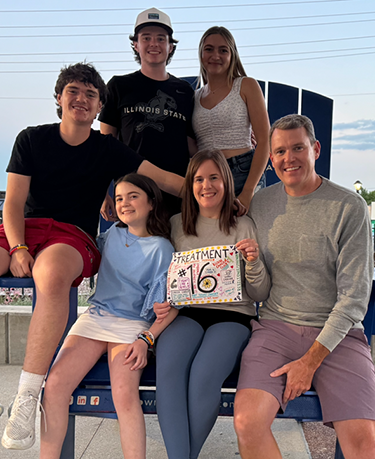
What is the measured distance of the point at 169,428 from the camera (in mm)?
1589

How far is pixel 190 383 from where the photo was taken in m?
1.67

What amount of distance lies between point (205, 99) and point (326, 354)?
1.61m

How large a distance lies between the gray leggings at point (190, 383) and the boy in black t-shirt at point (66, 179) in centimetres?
59

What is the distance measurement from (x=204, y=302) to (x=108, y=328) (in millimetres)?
438

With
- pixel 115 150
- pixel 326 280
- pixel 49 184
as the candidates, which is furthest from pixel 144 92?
pixel 326 280

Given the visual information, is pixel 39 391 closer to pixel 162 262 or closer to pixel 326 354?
pixel 162 262

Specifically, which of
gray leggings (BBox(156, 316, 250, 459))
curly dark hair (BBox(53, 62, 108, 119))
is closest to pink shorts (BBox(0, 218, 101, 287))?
gray leggings (BBox(156, 316, 250, 459))

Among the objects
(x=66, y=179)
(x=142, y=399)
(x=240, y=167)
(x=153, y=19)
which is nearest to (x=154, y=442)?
(x=142, y=399)

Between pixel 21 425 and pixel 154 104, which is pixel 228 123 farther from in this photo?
pixel 21 425

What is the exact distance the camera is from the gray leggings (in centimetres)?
160

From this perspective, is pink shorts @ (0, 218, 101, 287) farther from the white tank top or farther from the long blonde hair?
the long blonde hair

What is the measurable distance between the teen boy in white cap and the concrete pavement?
129 cm

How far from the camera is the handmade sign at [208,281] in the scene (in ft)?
6.30

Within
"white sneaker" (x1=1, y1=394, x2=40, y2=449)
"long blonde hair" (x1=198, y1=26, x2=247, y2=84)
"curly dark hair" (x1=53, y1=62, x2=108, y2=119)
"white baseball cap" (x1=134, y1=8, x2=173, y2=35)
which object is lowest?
"white sneaker" (x1=1, y1=394, x2=40, y2=449)
